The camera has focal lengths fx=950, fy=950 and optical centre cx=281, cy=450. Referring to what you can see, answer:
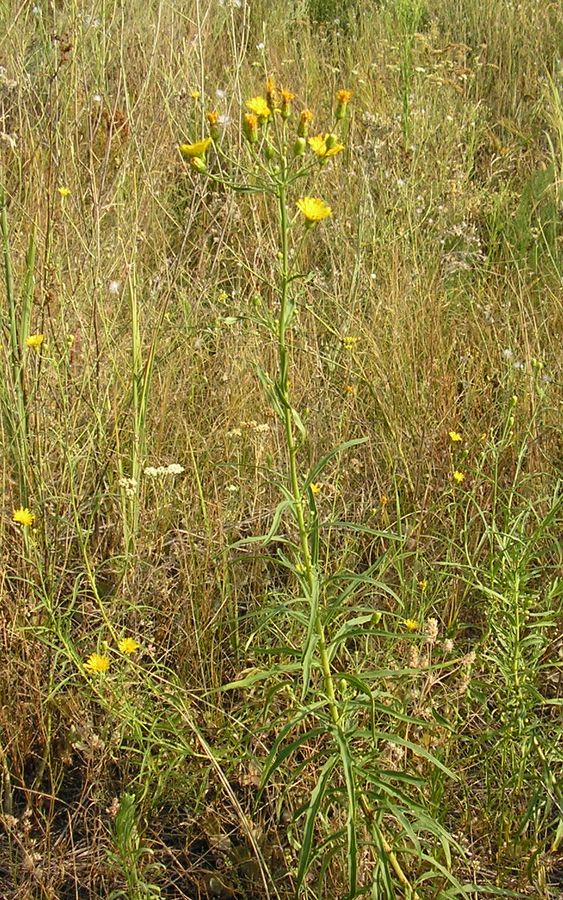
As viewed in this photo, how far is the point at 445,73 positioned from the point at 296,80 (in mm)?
630

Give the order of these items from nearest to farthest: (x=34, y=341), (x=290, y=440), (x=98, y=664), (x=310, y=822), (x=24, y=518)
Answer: (x=310, y=822) < (x=290, y=440) < (x=98, y=664) < (x=24, y=518) < (x=34, y=341)

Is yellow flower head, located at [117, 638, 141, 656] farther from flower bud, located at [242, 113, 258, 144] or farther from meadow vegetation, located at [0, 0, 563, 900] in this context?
flower bud, located at [242, 113, 258, 144]

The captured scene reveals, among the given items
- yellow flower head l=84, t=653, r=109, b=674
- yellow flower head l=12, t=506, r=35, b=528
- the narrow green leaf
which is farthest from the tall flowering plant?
yellow flower head l=12, t=506, r=35, b=528

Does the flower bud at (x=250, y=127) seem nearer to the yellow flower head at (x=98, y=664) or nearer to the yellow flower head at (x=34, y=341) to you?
the yellow flower head at (x=34, y=341)

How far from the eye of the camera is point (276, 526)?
4.05ft

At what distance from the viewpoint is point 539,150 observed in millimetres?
3742

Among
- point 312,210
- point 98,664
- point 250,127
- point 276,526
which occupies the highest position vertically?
point 250,127

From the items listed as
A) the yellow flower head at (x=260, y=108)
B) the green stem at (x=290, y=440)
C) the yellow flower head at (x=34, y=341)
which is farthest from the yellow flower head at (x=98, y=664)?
the yellow flower head at (x=260, y=108)

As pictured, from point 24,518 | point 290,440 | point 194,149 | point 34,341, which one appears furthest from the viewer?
point 34,341

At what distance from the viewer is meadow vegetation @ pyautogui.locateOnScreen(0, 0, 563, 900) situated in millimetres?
1470

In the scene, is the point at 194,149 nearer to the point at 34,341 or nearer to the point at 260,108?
the point at 260,108

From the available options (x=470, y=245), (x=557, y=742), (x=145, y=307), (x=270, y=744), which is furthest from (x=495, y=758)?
(x=470, y=245)

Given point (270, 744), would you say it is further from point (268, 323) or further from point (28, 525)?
point (268, 323)

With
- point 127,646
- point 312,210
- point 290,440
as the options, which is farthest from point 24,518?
point 312,210
